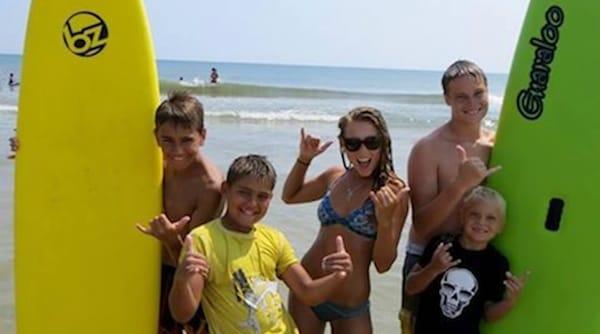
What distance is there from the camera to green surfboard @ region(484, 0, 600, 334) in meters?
3.14

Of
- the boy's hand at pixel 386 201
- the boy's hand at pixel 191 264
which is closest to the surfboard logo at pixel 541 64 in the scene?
the boy's hand at pixel 386 201

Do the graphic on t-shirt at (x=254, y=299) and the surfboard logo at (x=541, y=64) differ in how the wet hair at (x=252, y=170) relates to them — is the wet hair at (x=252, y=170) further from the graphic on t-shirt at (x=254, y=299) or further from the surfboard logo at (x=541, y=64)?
the surfboard logo at (x=541, y=64)

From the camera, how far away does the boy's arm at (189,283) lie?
261cm

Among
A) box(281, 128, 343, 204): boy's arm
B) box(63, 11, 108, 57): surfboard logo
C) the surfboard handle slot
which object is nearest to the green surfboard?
the surfboard handle slot

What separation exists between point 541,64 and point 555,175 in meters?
0.47

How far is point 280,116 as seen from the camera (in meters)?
15.9

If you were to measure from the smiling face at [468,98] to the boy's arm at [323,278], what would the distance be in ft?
2.34

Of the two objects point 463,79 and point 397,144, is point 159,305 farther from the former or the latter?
point 397,144

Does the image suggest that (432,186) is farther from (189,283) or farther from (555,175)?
(189,283)

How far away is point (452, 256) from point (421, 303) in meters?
0.25

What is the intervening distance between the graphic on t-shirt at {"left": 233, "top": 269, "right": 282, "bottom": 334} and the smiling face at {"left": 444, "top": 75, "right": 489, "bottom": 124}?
1027mm

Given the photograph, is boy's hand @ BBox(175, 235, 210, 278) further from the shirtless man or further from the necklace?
the shirtless man

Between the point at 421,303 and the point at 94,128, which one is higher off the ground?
the point at 94,128

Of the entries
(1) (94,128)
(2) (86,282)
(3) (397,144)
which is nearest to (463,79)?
(1) (94,128)
